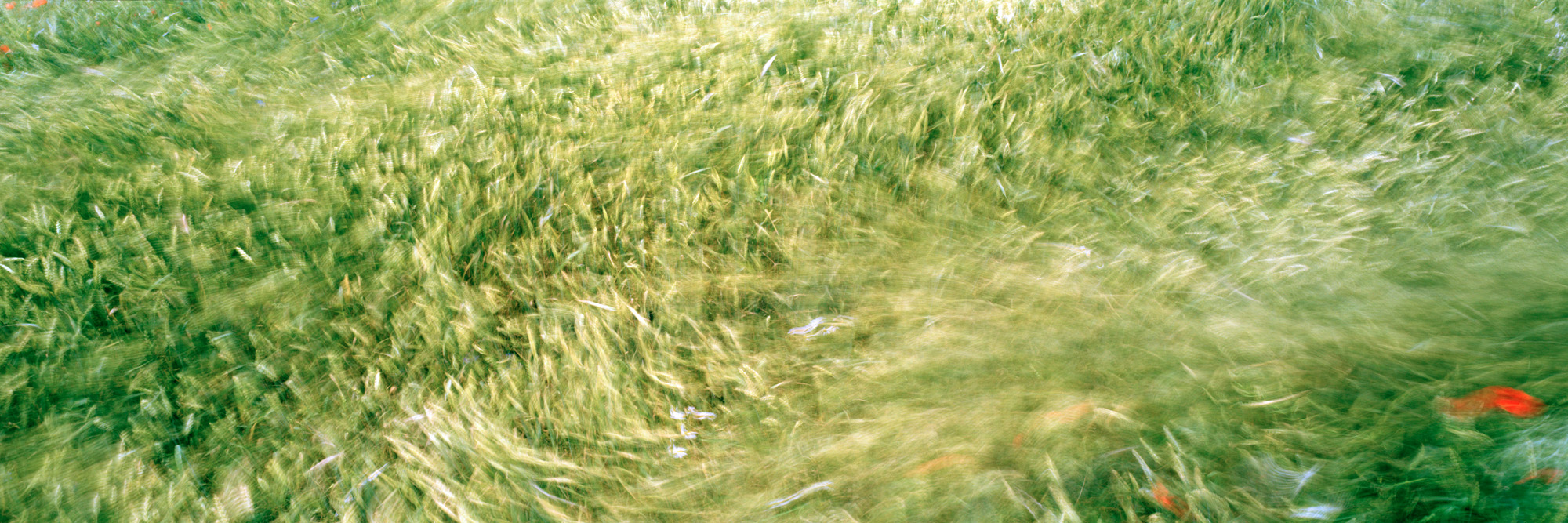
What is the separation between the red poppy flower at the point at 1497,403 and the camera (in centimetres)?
121

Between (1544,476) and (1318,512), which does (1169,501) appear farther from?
(1544,476)

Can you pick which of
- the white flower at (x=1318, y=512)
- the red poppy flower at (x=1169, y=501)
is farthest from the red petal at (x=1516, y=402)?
the red poppy flower at (x=1169, y=501)

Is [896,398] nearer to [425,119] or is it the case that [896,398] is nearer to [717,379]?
[717,379]

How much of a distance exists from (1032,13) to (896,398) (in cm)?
198

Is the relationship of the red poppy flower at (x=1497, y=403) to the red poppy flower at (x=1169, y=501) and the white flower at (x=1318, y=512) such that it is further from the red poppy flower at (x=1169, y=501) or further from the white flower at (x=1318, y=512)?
the red poppy flower at (x=1169, y=501)

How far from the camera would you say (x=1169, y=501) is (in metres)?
1.21

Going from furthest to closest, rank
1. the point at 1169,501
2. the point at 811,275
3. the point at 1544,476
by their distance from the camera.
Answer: the point at 811,275 < the point at 1169,501 < the point at 1544,476

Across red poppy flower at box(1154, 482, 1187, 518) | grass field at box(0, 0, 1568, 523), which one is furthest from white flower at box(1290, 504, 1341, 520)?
red poppy flower at box(1154, 482, 1187, 518)

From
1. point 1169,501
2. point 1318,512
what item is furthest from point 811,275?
point 1318,512

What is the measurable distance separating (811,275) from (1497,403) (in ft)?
4.09

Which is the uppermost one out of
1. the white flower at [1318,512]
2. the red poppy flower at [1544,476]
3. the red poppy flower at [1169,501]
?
the red poppy flower at [1544,476]

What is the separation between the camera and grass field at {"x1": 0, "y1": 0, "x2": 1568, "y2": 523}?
1.32m

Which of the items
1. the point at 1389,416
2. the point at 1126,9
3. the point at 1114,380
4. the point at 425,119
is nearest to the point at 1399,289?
the point at 1389,416

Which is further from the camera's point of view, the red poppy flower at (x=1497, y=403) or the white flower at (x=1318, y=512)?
the red poppy flower at (x=1497, y=403)
